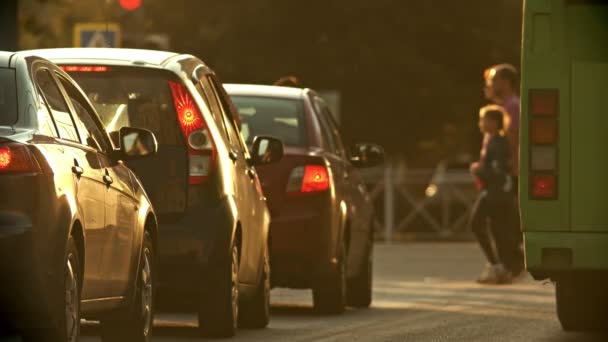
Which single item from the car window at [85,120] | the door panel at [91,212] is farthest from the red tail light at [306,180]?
the door panel at [91,212]

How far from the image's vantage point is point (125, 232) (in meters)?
10.5

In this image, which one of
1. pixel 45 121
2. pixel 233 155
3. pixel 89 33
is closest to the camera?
pixel 45 121

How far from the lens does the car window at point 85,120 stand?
1033 cm

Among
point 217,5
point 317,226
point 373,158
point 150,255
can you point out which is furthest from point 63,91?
point 217,5

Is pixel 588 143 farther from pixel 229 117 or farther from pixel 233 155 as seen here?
pixel 229 117

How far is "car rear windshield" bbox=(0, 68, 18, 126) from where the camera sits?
920 centimetres

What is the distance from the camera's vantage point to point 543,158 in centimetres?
1157

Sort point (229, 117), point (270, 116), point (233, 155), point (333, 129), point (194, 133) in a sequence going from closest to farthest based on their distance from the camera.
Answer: point (194, 133), point (233, 155), point (229, 117), point (270, 116), point (333, 129)

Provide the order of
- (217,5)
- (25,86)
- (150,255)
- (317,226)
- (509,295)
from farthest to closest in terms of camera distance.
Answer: (217,5)
(509,295)
(317,226)
(150,255)
(25,86)

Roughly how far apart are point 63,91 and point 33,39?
2763 cm

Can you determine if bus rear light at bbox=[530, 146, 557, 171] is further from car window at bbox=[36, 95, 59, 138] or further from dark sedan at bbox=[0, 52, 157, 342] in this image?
car window at bbox=[36, 95, 59, 138]

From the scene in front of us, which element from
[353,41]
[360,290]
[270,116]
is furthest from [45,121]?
[353,41]

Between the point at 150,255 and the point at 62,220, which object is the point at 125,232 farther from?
the point at 62,220

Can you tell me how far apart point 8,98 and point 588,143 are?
3.50 metres
